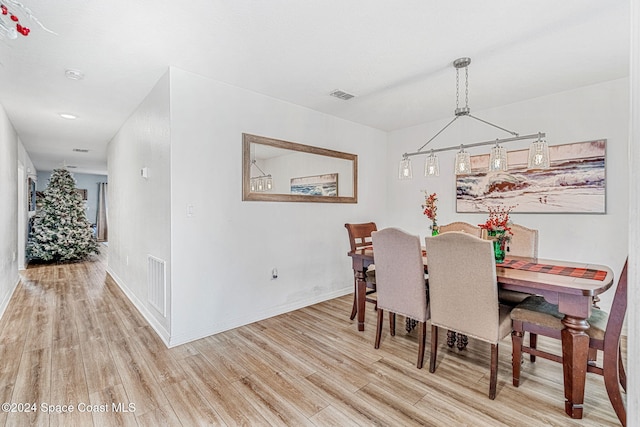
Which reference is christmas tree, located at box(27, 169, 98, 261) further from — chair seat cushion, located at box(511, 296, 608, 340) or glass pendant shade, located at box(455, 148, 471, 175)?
chair seat cushion, located at box(511, 296, 608, 340)

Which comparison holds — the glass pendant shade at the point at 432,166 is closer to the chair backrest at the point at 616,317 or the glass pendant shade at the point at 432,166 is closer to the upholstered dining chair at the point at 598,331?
the upholstered dining chair at the point at 598,331

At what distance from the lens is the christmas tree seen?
661 centimetres

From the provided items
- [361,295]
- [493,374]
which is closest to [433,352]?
[493,374]

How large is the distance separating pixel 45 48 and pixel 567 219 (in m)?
4.95

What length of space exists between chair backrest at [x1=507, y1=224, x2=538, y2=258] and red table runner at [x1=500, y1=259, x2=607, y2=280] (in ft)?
1.00

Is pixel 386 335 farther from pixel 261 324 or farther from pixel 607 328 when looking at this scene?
pixel 607 328

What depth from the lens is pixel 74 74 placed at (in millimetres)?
2809

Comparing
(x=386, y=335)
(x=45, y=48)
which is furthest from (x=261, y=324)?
(x=45, y=48)

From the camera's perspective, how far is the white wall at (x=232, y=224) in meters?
2.79

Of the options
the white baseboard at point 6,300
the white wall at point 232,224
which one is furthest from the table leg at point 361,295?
the white baseboard at point 6,300

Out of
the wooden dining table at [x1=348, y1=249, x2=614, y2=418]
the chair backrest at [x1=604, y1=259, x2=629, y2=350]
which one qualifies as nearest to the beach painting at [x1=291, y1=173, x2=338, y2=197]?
the wooden dining table at [x1=348, y1=249, x2=614, y2=418]

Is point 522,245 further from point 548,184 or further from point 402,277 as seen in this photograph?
point 402,277

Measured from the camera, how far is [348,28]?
2137 millimetres

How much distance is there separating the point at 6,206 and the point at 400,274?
476cm
